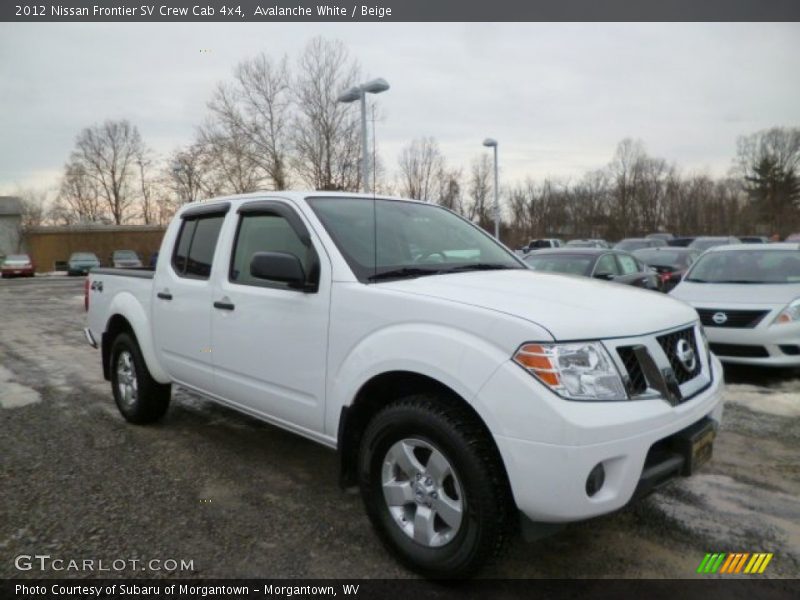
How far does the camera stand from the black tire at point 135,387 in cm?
484

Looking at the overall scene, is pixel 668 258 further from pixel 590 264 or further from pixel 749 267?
pixel 749 267

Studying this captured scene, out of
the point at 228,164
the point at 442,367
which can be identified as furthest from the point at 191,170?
the point at 442,367

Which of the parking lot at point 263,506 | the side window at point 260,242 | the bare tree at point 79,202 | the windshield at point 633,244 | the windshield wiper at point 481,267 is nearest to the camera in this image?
the parking lot at point 263,506

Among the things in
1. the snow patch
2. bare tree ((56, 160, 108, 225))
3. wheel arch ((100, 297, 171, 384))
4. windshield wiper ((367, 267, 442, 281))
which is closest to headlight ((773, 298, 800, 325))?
the snow patch

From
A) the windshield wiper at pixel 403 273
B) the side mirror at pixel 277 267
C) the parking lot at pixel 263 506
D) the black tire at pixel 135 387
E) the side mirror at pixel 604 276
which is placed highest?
the side mirror at pixel 277 267

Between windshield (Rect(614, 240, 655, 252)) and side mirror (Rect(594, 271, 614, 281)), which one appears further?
windshield (Rect(614, 240, 655, 252))

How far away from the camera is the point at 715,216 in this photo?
184 ft

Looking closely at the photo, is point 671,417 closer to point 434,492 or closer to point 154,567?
point 434,492

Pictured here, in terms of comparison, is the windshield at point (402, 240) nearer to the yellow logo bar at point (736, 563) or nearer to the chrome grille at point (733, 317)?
the yellow logo bar at point (736, 563)

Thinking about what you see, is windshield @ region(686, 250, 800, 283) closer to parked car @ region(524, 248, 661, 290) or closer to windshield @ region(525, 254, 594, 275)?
parked car @ region(524, 248, 661, 290)

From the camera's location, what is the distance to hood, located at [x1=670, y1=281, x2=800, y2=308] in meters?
6.48

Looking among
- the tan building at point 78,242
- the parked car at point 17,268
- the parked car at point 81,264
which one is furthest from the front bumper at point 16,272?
the tan building at point 78,242

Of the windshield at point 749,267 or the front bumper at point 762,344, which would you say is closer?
the front bumper at point 762,344

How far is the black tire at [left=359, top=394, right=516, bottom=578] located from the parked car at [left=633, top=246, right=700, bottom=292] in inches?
439
